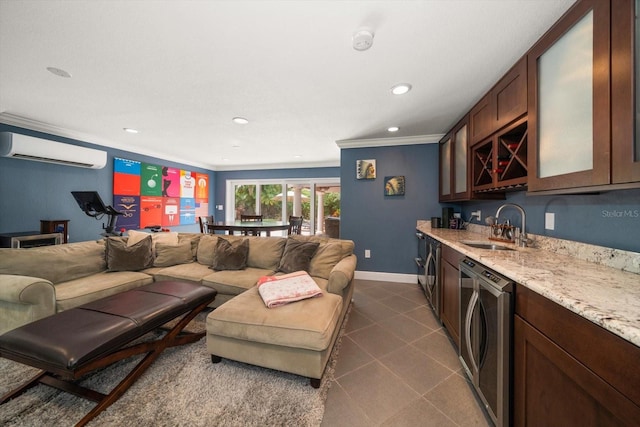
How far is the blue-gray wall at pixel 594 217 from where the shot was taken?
4.10 feet

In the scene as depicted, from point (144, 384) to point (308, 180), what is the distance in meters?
5.23

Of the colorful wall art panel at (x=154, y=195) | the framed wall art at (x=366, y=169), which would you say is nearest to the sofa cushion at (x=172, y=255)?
the colorful wall art panel at (x=154, y=195)

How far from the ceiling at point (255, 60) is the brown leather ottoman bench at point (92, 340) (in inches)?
75.8

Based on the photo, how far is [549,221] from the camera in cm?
181

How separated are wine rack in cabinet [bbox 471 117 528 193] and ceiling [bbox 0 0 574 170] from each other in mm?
520

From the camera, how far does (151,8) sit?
4.46 feet

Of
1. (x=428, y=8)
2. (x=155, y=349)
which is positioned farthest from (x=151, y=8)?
(x=155, y=349)

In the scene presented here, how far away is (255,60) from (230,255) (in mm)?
2114

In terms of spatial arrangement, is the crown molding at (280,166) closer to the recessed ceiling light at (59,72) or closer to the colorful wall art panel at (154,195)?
the colorful wall art panel at (154,195)

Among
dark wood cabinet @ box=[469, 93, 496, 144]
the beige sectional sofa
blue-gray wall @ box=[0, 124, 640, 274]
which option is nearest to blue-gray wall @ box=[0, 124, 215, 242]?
blue-gray wall @ box=[0, 124, 640, 274]

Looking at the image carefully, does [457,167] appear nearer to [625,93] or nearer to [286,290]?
[625,93]

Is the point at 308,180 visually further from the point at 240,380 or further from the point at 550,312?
the point at 550,312

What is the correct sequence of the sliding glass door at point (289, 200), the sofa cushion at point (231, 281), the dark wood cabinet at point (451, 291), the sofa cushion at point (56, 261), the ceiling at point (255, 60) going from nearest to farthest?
the ceiling at point (255, 60)
the dark wood cabinet at point (451, 291)
the sofa cushion at point (56, 261)
the sofa cushion at point (231, 281)
the sliding glass door at point (289, 200)

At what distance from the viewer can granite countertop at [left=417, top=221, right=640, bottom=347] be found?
692mm
